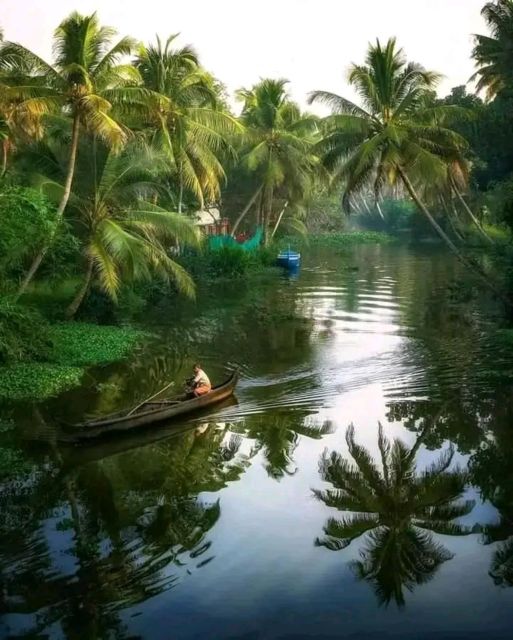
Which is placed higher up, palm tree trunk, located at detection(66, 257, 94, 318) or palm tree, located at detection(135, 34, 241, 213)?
palm tree, located at detection(135, 34, 241, 213)

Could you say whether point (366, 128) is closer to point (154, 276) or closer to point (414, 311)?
point (414, 311)

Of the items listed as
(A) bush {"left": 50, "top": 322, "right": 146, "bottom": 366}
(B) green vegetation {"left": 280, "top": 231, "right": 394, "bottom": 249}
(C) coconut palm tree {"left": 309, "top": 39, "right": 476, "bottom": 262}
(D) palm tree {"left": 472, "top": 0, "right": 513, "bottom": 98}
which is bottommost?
(A) bush {"left": 50, "top": 322, "right": 146, "bottom": 366}

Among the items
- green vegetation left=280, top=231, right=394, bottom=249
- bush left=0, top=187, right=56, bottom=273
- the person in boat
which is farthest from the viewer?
green vegetation left=280, top=231, right=394, bottom=249

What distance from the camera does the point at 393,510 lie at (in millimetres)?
9453

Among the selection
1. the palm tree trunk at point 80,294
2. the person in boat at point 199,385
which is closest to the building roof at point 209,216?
the palm tree trunk at point 80,294

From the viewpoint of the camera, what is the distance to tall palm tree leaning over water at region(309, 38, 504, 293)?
22094 millimetres

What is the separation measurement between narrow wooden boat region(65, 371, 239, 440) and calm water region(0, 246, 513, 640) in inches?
9.8

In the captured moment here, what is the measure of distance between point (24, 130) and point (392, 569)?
51.7ft

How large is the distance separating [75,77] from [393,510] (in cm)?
1370

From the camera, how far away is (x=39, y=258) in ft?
60.4

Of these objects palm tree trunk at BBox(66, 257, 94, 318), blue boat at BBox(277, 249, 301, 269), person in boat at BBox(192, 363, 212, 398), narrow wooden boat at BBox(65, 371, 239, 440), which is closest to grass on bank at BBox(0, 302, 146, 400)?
palm tree trunk at BBox(66, 257, 94, 318)

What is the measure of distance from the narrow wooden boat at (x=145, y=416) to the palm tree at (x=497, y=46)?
1945cm

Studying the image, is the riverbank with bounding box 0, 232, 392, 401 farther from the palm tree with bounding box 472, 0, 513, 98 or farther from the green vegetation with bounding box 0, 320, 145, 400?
the palm tree with bounding box 472, 0, 513, 98

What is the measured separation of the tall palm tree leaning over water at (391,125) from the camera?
72.5 ft
